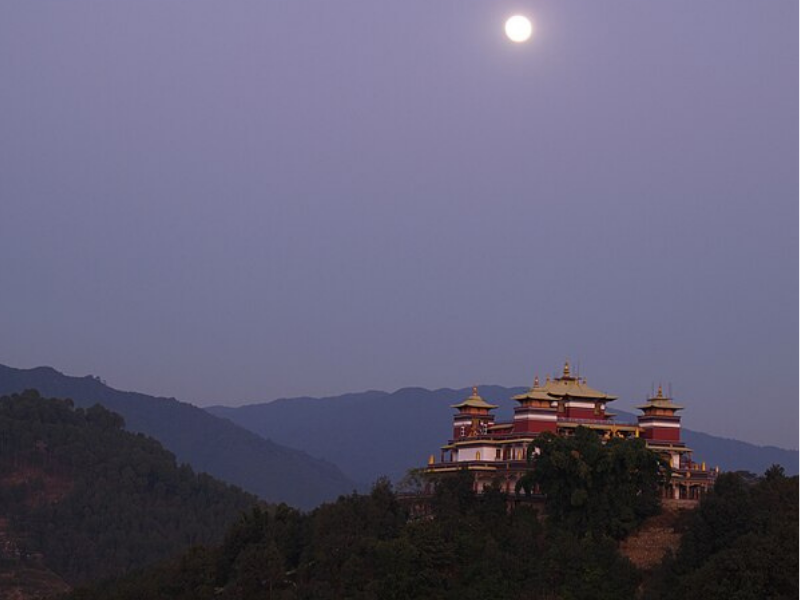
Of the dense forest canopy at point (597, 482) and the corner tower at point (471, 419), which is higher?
the corner tower at point (471, 419)

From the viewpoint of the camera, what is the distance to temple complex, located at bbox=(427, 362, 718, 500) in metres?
68.7

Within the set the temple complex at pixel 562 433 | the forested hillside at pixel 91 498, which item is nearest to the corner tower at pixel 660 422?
the temple complex at pixel 562 433

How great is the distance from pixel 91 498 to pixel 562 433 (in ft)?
240

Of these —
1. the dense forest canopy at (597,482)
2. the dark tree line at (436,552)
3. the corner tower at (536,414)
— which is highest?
the corner tower at (536,414)

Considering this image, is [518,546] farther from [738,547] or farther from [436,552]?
[738,547]

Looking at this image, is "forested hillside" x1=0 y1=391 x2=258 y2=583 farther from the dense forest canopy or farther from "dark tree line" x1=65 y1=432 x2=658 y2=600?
the dense forest canopy

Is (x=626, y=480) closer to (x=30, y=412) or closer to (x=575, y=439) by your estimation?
(x=575, y=439)

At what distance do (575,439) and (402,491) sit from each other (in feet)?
50.1

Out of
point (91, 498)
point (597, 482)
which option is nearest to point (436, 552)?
point (597, 482)

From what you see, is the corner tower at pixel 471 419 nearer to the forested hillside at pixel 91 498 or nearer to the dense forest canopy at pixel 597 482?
the dense forest canopy at pixel 597 482

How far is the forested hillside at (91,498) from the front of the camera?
403 ft

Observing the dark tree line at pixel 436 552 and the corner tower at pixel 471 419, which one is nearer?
the dark tree line at pixel 436 552

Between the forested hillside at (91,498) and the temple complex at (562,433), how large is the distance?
52779 mm

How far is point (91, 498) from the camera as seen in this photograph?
430 feet
